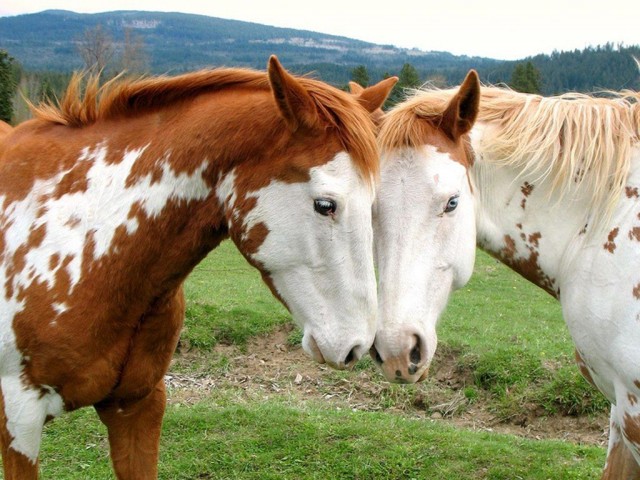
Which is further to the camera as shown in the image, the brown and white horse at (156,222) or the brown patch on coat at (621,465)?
the brown patch on coat at (621,465)

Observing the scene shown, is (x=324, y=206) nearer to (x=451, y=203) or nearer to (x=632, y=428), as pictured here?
(x=451, y=203)

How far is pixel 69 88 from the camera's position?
9.55 feet

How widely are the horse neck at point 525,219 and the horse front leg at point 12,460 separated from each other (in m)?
2.25

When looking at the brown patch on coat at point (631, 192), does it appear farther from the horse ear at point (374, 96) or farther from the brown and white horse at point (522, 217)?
the horse ear at point (374, 96)

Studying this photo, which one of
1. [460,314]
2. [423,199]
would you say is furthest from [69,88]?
[460,314]

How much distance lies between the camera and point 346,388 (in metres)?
6.41

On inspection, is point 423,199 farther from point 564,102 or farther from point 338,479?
point 338,479

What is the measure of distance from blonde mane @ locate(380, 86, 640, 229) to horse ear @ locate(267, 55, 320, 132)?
1.88 feet

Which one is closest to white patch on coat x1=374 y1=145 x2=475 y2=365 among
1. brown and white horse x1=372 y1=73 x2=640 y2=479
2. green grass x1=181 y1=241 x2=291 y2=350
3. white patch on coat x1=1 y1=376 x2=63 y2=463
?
brown and white horse x1=372 y1=73 x2=640 y2=479

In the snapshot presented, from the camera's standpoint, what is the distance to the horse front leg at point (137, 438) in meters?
3.10

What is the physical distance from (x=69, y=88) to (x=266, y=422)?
2.94 metres

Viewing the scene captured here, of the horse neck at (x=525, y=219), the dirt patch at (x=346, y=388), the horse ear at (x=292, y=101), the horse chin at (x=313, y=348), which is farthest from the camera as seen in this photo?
the dirt patch at (x=346, y=388)

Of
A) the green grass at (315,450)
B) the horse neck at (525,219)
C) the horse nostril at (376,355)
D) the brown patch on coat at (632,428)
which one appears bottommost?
the green grass at (315,450)

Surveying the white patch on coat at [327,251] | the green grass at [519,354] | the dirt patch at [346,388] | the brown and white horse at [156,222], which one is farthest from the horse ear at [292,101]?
the green grass at [519,354]
